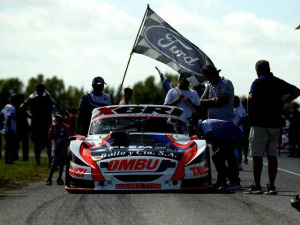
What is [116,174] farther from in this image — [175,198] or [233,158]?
[233,158]

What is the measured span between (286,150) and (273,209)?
2953 centimetres

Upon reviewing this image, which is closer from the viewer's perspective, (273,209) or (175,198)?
(273,209)

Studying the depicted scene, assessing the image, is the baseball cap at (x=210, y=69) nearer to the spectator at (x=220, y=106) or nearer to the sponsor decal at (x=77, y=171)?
the spectator at (x=220, y=106)

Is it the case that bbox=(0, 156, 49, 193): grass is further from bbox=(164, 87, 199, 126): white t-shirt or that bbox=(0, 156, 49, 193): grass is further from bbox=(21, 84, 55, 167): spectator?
bbox=(164, 87, 199, 126): white t-shirt

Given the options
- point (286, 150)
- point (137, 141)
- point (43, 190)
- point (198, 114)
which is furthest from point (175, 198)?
point (286, 150)

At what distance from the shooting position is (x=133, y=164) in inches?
444

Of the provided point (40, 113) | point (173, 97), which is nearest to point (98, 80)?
point (173, 97)

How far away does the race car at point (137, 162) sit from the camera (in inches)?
442

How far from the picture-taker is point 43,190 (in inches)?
501

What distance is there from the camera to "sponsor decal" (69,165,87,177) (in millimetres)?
11467

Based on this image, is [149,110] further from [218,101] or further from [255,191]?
[255,191]

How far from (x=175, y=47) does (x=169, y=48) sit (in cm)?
16

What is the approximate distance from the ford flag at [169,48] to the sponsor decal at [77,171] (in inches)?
253

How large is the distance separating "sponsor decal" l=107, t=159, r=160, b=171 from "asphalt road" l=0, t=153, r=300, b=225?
364mm
